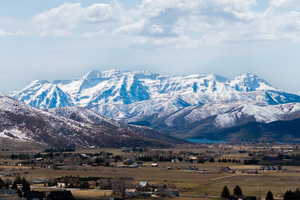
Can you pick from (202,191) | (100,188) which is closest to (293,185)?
(202,191)

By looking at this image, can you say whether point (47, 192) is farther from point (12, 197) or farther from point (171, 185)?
point (171, 185)

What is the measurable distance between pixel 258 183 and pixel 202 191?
25.0 metres

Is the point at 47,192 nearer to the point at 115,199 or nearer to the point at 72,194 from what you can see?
the point at 72,194

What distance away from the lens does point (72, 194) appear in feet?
550

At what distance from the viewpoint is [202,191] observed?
17725cm

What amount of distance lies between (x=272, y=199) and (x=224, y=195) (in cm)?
1334

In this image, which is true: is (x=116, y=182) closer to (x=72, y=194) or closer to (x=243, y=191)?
(x=72, y=194)

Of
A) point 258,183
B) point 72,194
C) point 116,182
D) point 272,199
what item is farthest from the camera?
point 258,183

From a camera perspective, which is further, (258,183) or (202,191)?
(258,183)

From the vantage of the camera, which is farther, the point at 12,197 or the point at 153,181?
the point at 153,181

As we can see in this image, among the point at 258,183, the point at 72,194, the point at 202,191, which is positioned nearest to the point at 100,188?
the point at 72,194

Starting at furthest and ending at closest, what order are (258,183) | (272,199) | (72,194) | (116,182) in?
(258,183)
(116,182)
(72,194)
(272,199)

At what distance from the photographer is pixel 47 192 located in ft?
551

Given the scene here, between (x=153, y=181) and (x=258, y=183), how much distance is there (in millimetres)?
31607
